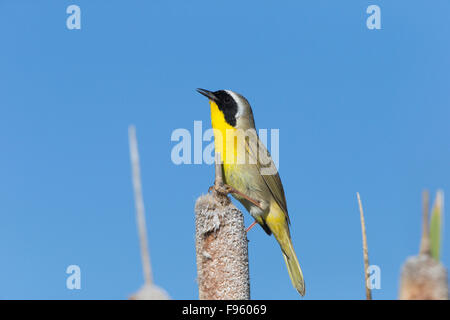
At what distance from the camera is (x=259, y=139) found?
226 inches

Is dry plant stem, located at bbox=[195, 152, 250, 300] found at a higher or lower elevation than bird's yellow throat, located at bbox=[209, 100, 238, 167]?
lower

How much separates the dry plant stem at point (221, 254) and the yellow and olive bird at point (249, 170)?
53.6 inches

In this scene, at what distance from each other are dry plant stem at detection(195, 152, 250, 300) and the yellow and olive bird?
4.47ft

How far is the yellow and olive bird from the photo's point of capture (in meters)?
5.31

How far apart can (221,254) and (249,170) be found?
6.00ft

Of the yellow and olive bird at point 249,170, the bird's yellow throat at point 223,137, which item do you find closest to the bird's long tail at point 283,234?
the yellow and olive bird at point 249,170

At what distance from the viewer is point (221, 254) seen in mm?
3617

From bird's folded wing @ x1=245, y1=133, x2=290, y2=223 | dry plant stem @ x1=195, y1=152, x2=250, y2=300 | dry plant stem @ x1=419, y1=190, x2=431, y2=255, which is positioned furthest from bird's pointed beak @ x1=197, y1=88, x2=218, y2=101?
dry plant stem @ x1=419, y1=190, x2=431, y2=255

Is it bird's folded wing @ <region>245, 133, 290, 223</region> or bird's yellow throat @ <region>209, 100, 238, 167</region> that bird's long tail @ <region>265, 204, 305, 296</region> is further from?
bird's yellow throat @ <region>209, 100, 238, 167</region>

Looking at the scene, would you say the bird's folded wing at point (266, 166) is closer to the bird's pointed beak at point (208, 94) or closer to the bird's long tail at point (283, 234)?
the bird's long tail at point (283, 234)

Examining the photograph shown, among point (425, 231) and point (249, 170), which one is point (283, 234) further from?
point (425, 231)

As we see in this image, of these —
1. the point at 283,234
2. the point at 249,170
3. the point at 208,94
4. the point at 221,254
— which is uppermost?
the point at 208,94

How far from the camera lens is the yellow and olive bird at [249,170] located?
209 inches

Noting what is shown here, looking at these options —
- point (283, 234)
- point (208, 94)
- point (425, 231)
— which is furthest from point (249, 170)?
point (425, 231)
